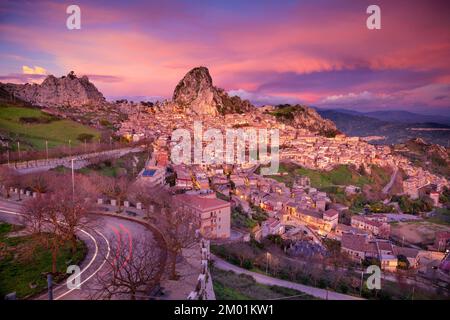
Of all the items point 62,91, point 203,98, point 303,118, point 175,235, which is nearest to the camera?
point 175,235

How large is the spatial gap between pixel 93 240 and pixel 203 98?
5269 centimetres

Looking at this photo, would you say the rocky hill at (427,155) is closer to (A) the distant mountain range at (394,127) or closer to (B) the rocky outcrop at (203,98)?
(A) the distant mountain range at (394,127)

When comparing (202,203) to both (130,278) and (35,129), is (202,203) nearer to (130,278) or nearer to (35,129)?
(130,278)

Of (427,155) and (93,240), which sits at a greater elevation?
(93,240)

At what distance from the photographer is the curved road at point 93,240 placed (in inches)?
177

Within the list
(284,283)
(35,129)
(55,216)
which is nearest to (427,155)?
(284,283)

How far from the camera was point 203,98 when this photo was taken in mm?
57719

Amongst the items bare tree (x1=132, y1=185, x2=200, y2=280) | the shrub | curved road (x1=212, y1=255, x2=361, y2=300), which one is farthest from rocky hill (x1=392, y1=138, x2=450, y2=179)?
bare tree (x1=132, y1=185, x2=200, y2=280)

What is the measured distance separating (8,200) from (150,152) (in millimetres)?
14846

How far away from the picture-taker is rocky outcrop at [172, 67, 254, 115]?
57.3 metres

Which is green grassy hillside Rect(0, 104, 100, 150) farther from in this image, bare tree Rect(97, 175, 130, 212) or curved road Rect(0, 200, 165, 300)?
curved road Rect(0, 200, 165, 300)

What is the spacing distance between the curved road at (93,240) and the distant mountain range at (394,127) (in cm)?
4648
